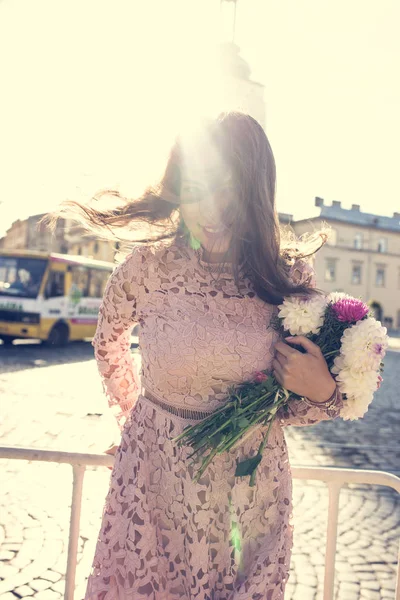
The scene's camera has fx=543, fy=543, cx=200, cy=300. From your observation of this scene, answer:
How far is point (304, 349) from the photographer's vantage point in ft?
4.86

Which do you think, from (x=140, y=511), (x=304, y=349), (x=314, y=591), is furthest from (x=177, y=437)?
(x=314, y=591)

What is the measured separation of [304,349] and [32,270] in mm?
14733

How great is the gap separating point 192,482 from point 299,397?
1.21 ft

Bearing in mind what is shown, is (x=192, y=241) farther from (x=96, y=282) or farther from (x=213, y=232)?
(x=96, y=282)

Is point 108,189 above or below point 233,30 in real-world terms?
below

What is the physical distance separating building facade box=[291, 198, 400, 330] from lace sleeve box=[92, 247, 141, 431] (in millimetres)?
45030

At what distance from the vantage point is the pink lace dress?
146 cm

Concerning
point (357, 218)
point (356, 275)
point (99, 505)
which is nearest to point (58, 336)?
point (99, 505)

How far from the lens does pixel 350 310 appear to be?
1485 millimetres

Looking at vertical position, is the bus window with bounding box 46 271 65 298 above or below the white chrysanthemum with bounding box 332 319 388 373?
below

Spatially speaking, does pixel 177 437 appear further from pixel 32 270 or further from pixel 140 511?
pixel 32 270

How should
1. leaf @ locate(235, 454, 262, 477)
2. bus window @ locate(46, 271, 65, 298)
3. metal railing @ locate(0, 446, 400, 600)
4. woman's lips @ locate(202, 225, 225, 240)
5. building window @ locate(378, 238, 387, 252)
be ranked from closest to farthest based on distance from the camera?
leaf @ locate(235, 454, 262, 477), woman's lips @ locate(202, 225, 225, 240), metal railing @ locate(0, 446, 400, 600), bus window @ locate(46, 271, 65, 298), building window @ locate(378, 238, 387, 252)

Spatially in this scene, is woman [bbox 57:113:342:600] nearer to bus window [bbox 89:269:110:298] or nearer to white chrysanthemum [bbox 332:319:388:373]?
white chrysanthemum [bbox 332:319:388:373]

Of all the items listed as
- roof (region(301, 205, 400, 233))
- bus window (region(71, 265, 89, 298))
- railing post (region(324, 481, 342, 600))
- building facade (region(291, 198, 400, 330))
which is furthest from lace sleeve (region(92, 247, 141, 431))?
roof (region(301, 205, 400, 233))
